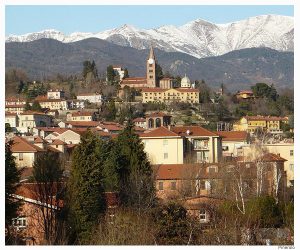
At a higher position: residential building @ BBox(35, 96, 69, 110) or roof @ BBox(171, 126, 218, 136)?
residential building @ BBox(35, 96, 69, 110)

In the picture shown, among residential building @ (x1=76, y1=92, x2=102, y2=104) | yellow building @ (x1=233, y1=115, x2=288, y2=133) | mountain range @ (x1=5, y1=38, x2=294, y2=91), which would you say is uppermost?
mountain range @ (x1=5, y1=38, x2=294, y2=91)

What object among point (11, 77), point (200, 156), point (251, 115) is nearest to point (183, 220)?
point (200, 156)

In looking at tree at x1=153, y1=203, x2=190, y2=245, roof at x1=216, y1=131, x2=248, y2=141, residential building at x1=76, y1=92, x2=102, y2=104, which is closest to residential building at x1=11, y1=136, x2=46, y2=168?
roof at x1=216, y1=131, x2=248, y2=141

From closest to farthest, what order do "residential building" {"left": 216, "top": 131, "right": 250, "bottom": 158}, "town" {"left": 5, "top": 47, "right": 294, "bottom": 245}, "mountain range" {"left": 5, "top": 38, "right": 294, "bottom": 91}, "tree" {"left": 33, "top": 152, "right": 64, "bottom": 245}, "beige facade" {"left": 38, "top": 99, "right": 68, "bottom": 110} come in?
"town" {"left": 5, "top": 47, "right": 294, "bottom": 245}
"tree" {"left": 33, "top": 152, "right": 64, "bottom": 245}
"residential building" {"left": 216, "top": 131, "right": 250, "bottom": 158}
"beige facade" {"left": 38, "top": 99, "right": 68, "bottom": 110}
"mountain range" {"left": 5, "top": 38, "right": 294, "bottom": 91}

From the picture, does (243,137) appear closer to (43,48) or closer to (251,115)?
(251,115)

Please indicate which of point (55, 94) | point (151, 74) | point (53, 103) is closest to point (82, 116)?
point (53, 103)

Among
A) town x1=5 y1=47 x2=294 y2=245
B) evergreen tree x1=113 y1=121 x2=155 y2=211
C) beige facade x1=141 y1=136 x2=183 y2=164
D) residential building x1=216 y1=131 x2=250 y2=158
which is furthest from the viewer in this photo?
residential building x1=216 y1=131 x2=250 y2=158

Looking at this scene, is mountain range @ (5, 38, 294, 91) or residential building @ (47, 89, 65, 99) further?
mountain range @ (5, 38, 294, 91)

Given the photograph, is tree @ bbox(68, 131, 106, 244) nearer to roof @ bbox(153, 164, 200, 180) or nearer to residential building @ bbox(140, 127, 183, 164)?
roof @ bbox(153, 164, 200, 180)
